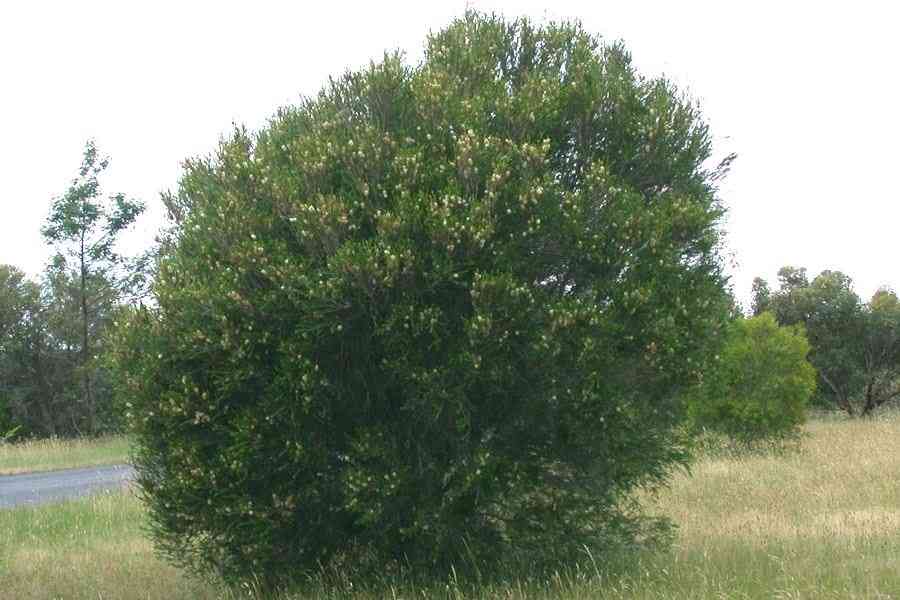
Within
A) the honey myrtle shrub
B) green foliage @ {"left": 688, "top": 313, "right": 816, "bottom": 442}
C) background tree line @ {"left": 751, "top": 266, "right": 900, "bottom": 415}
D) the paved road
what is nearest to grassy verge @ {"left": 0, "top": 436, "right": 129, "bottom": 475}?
the paved road

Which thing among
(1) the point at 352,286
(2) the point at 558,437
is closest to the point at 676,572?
(2) the point at 558,437

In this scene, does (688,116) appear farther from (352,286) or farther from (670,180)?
(352,286)

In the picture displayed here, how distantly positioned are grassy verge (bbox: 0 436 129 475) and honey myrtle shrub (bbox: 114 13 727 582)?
16.2 m

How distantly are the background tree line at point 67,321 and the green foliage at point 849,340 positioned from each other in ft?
73.9

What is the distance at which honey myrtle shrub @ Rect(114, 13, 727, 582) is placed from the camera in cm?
812

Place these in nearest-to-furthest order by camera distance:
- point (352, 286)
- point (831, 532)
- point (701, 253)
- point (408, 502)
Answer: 1. point (352, 286)
2. point (408, 502)
3. point (701, 253)
4. point (831, 532)

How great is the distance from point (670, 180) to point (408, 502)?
3.60m

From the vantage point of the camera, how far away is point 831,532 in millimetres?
11188

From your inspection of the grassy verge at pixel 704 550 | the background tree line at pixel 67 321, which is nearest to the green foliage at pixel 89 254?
the background tree line at pixel 67 321

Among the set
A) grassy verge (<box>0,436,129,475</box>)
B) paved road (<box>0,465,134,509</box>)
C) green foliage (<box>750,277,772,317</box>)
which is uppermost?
green foliage (<box>750,277,772,317</box>)

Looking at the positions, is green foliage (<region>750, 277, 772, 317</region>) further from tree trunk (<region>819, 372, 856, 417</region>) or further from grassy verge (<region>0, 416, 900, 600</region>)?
grassy verge (<region>0, 416, 900, 600</region>)

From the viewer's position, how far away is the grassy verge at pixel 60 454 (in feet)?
82.8

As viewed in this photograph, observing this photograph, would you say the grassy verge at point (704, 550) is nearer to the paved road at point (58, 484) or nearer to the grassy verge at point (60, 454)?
the paved road at point (58, 484)

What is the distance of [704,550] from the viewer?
10.7 metres
